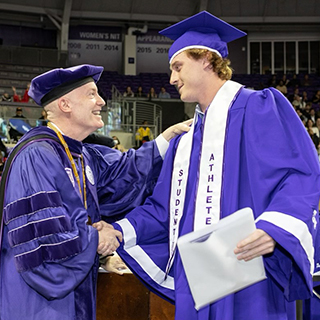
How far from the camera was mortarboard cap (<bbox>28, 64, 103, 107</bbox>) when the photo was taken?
264 cm

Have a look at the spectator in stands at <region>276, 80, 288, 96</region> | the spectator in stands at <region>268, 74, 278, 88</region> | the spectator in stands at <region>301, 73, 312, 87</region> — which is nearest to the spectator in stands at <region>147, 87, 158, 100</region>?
the spectator in stands at <region>268, 74, 278, 88</region>

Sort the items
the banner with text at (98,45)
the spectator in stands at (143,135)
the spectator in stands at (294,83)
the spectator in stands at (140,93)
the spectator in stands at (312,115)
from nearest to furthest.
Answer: the spectator in stands at (143,135), the spectator in stands at (312,115), the spectator in stands at (140,93), the spectator in stands at (294,83), the banner with text at (98,45)

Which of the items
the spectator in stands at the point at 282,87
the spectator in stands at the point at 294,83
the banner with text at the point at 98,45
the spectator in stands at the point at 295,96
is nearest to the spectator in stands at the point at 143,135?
the spectator in stands at the point at 295,96

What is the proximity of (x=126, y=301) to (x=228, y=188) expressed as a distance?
166 centimetres

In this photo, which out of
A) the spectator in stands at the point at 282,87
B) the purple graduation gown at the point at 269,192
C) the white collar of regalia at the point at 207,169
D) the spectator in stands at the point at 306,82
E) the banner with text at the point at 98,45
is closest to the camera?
the purple graduation gown at the point at 269,192

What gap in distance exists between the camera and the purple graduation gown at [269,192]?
196cm

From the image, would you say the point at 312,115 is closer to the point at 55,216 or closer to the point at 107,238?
the point at 107,238

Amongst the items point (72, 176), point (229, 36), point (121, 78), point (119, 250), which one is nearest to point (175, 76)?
point (229, 36)

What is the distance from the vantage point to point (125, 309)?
3.53 metres

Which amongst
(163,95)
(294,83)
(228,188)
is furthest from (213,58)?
(294,83)

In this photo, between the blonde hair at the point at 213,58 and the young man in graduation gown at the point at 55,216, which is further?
the blonde hair at the point at 213,58

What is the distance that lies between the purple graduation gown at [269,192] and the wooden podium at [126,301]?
125 cm

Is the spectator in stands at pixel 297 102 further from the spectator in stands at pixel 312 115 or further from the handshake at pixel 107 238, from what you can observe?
the handshake at pixel 107 238

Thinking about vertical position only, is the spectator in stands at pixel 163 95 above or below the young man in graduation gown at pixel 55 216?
above
